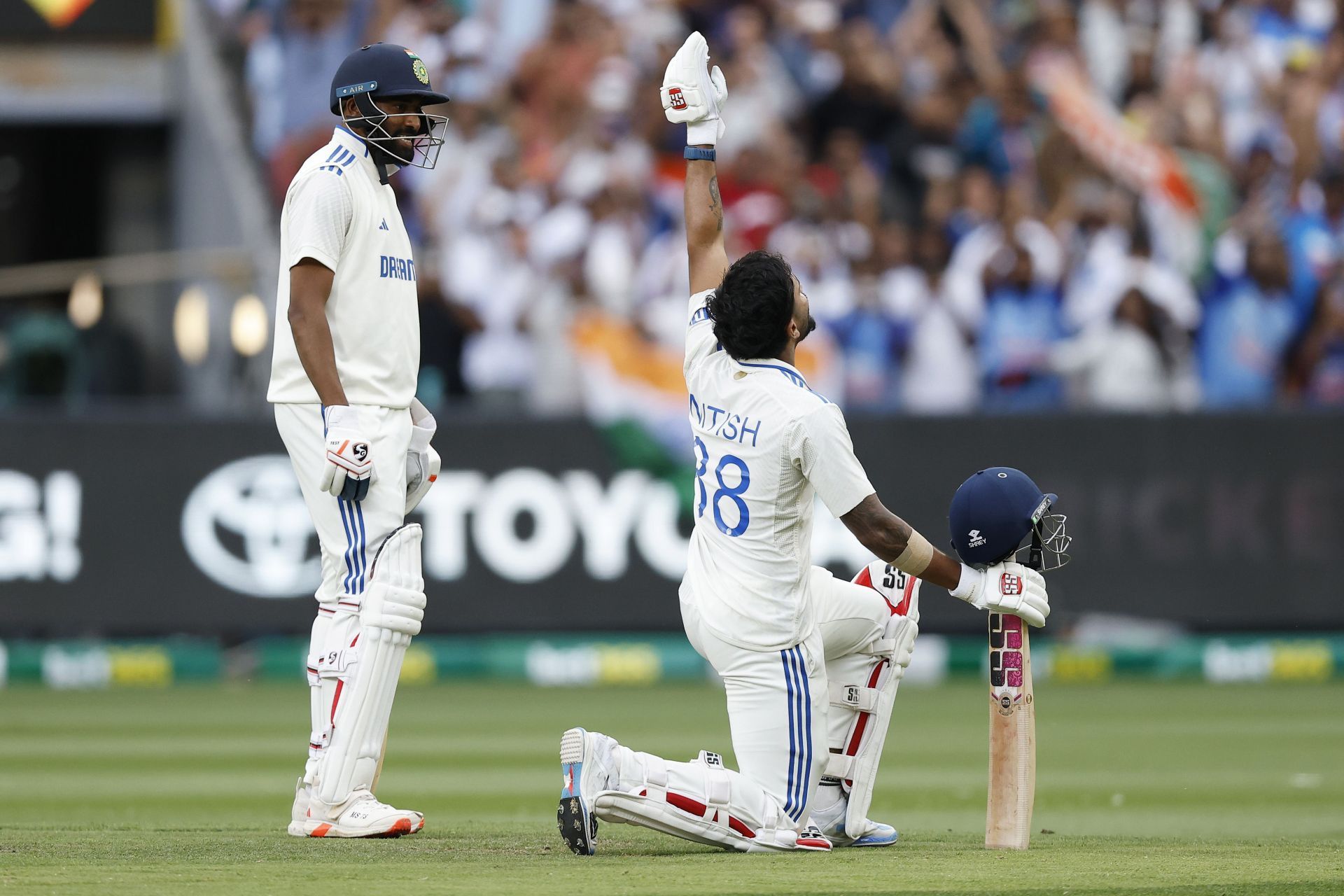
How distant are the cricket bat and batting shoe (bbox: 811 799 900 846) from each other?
0.38m

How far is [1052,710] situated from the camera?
1100cm

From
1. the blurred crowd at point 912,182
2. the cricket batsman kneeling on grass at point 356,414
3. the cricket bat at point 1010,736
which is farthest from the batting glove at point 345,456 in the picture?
the blurred crowd at point 912,182

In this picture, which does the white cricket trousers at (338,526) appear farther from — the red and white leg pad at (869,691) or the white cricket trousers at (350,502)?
the red and white leg pad at (869,691)

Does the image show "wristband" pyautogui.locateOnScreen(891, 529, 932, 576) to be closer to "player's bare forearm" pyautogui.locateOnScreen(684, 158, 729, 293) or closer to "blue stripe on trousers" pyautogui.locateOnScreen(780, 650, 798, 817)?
"blue stripe on trousers" pyautogui.locateOnScreen(780, 650, 798, 817)

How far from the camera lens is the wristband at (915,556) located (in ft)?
18.0

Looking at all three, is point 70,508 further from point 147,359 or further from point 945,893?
point 945,893

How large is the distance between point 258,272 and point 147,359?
3.21ft

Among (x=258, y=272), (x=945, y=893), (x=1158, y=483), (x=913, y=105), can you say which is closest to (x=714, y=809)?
(x=945, y=893)

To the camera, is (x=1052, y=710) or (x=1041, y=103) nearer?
(x=1052, y=710)

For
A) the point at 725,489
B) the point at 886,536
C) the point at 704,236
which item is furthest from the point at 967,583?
the point at 704,236

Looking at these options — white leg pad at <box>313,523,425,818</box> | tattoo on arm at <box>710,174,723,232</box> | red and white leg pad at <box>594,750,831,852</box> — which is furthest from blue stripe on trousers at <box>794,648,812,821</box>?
tattoo on arm at <box>710,174,723,232</box>

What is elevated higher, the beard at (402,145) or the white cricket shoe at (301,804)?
the beard at (402,145)

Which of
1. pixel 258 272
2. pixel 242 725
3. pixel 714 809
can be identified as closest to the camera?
pixel 714 809

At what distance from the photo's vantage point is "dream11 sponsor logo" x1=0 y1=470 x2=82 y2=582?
12539 mm
